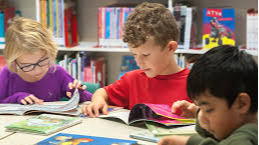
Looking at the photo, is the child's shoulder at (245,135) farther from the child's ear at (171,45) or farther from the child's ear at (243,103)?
the child's ear at (171,45)

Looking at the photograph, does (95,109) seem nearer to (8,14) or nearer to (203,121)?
(203,121)

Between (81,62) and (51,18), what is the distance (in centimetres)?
42

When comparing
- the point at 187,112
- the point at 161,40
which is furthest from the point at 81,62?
the point at 187,112

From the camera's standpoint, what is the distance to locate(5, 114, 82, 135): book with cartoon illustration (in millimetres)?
1271

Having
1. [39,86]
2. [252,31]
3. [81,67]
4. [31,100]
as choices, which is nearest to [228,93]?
[31,100]

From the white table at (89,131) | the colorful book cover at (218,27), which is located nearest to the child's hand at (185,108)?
the white table at (89,131)

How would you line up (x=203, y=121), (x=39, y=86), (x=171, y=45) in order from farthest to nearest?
(x=39, y=86) → (x=171, y=45) → (x=203, y=121)

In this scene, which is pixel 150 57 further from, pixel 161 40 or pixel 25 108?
pixel 25 108

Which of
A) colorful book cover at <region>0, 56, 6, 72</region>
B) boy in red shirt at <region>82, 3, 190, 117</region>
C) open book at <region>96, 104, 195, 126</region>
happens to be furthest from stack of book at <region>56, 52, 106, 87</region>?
open book at <region>96, 104, 195, 126</region>

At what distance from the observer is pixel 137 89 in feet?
5.78

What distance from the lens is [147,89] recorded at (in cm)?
172

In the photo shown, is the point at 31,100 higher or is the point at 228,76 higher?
the point at 228,76

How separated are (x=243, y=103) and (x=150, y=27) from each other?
0.81m

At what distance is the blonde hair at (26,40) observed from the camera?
1738mm
